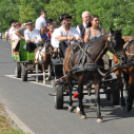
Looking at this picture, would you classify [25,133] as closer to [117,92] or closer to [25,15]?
[117,92]

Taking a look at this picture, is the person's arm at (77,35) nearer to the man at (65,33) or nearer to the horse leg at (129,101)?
the man at (65,33)

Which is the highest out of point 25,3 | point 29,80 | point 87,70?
point 25,3

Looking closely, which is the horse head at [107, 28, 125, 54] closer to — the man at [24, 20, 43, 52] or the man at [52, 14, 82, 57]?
the man at [52, 14, 82, 57]

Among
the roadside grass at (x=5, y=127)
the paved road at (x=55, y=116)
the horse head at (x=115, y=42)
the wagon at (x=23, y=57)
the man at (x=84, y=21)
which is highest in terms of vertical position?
the man at (x=84, y=21)

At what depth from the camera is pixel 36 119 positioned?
9.37 metres

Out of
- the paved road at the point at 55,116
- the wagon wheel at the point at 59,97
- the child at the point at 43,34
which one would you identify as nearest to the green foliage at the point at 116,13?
the child at the point at 43,34

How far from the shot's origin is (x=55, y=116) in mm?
9750

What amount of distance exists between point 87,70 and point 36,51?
725 cm

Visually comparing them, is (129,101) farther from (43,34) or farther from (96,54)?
(43,34)

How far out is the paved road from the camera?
8.45 metres

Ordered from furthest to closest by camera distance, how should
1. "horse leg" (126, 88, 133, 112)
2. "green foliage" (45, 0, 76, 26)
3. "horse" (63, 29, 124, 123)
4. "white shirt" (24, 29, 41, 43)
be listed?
"green foliage" (45, 0, 76, 26), "white shirt" (24, 29, 41, 43), "horse leg" (126, 88, 133, 112), "horse" (63, 29, 124, 123)

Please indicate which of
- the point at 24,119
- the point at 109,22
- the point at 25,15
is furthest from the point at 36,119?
the point at 25,15

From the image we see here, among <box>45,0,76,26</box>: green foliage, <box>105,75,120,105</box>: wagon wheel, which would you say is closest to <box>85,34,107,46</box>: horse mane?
<box>105,75,120,105</box>: wagon wheel

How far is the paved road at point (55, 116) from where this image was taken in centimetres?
845
